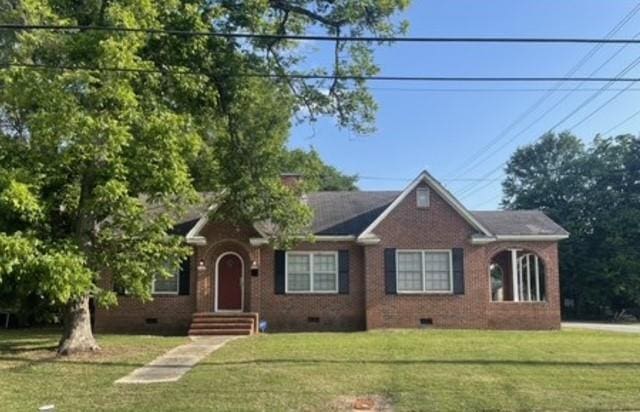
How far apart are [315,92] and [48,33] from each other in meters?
7.71

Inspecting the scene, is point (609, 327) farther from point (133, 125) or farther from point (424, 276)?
point (133, 125)

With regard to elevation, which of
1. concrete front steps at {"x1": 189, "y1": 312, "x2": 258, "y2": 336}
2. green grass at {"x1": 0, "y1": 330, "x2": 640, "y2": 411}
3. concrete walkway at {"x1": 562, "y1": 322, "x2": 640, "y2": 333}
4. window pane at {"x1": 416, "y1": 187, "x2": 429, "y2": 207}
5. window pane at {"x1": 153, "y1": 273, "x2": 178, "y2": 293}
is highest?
window pane at {"x1": 416, "y1": 187, "x2": 429, "y2": 207}

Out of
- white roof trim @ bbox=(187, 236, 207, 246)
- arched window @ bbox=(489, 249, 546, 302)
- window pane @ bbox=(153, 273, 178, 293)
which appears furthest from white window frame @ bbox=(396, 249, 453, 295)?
window pane @ bbox=(153, 273, 178, 293)

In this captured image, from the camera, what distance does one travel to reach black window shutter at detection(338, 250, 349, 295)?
20.6 metres

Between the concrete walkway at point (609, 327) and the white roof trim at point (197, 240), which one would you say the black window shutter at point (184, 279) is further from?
the concrete walkway at point (609, 327)

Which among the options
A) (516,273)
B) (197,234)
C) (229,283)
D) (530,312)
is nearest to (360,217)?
(229,283)

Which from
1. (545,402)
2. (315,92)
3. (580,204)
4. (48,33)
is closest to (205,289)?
(315,92)

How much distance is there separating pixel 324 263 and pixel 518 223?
7.32m

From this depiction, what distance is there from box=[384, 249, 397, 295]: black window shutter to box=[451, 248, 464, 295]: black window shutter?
197cm

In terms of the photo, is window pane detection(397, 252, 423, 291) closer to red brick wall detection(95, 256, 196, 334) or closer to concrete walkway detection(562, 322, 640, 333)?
red brick wall detection(95, 256, 196, 334)

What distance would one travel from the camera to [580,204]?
128 feet

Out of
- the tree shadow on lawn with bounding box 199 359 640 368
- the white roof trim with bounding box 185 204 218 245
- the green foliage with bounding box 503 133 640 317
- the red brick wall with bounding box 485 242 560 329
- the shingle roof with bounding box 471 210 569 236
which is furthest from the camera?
the green foliage with bounding box 503 133 640 317

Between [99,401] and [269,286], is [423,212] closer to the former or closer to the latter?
[269,286]

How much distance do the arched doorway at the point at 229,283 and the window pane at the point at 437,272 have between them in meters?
6.17
